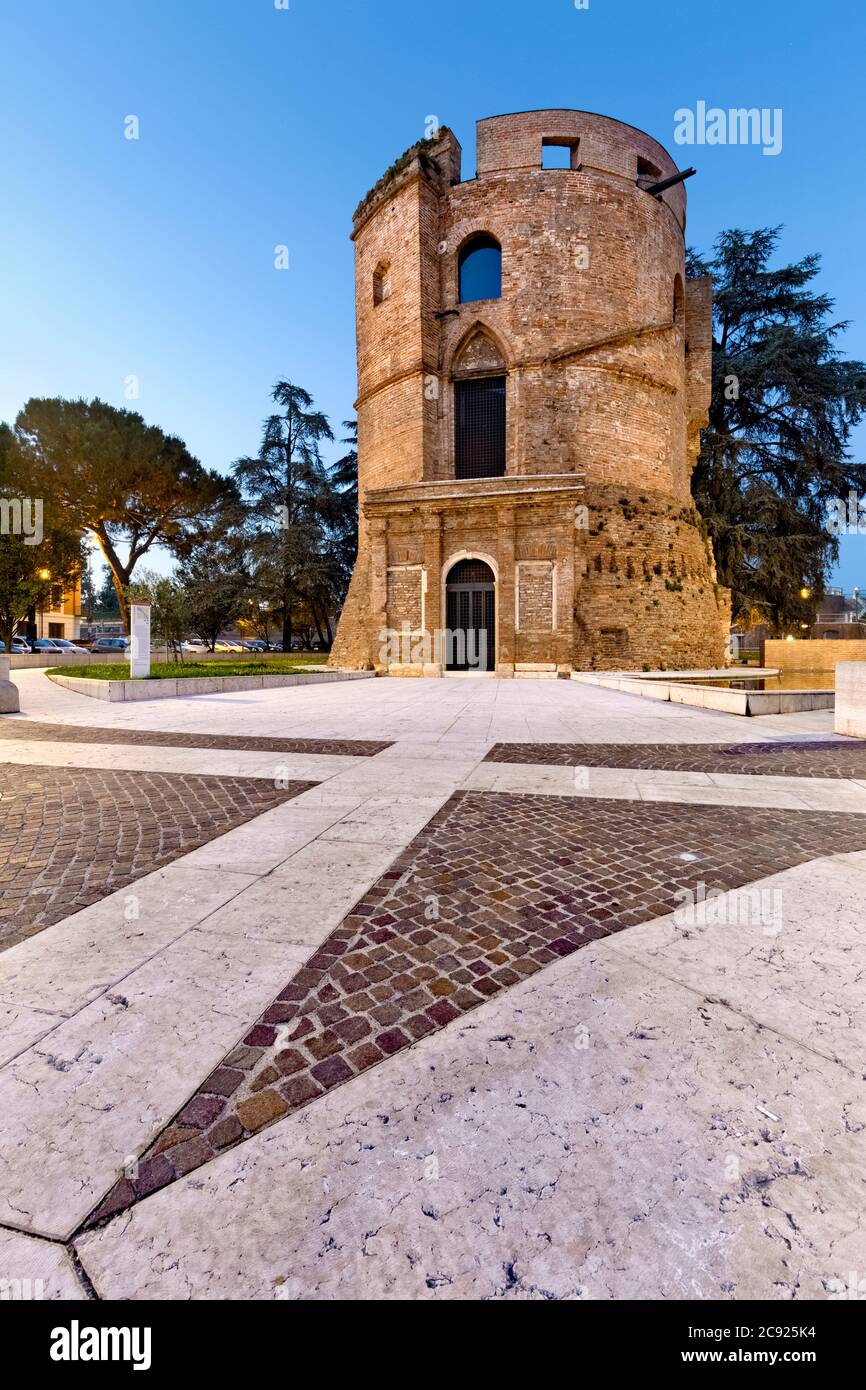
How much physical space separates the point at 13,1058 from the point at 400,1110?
126 centimetres

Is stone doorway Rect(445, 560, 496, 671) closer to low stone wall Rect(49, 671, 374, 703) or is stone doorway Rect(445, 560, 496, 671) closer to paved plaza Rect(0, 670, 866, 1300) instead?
low stone wall Rect(49, 671, 374, 703)

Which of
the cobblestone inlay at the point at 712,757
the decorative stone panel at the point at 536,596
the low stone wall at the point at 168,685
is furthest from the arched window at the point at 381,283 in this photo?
the cobblestone inlay at the point at 712,757

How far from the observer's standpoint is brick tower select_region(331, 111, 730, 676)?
2066 centimetres

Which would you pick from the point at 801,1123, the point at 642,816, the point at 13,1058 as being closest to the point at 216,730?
the point at 642,816

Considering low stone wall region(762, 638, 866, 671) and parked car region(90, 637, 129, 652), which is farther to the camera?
parked car region(90, 637, 129, 652)

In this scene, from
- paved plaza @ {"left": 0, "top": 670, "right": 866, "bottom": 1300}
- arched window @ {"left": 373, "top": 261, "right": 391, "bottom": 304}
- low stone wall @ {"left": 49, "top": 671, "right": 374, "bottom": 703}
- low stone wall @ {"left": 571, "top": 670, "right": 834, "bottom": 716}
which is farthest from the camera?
arched window @ {"left": 373, "top": 261, "right": 391, "bottom": 304}

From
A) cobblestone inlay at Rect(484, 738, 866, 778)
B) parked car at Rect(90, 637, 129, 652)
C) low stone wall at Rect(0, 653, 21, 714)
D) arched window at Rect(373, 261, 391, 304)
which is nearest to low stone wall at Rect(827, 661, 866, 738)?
cobblestone inlay at Rect(484, 738, 866, 778)

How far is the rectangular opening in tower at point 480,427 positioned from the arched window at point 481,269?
3.20 meters

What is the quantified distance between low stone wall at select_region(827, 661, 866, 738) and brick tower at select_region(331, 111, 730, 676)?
1213 cm

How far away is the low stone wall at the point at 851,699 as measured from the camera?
7832mm

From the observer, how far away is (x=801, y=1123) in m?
1.54

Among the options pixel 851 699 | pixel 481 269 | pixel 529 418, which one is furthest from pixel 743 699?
pixel 481 269

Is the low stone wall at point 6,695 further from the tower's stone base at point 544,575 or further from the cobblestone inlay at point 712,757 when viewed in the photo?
the tower's stone base at point 544,575
